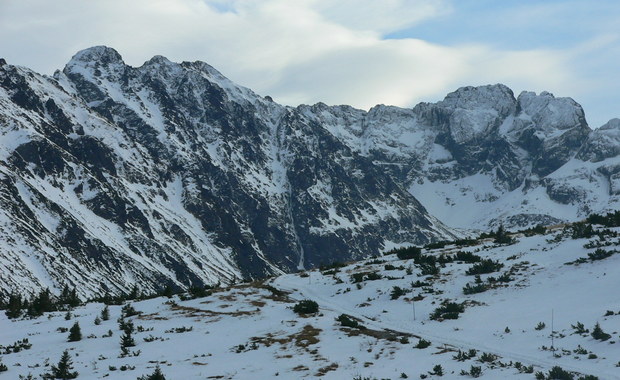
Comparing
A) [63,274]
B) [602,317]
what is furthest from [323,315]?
[63,274]

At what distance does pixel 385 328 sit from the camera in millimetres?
34906

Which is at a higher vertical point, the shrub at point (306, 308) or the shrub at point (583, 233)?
the shrub at point (583, 233)

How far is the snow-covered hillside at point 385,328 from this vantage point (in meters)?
26.3

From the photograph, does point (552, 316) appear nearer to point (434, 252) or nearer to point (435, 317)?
point (435, 317)

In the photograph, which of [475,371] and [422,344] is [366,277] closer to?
[422,344]

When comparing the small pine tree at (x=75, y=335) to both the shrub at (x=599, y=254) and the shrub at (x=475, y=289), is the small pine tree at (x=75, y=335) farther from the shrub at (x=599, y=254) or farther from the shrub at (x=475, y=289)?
the shrub at (x=599, y=254)

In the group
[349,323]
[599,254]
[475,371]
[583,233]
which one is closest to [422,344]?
[475,371]

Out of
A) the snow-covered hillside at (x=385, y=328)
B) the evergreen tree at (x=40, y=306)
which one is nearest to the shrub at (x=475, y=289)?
the snow-covered hillside at (x=385, y=328)

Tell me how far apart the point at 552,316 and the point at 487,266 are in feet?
47.5

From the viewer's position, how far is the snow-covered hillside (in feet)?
86.3

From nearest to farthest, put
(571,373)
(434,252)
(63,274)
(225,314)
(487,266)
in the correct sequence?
(571,373) < (225,314) < (487,266) < (434,252) < (63,274)

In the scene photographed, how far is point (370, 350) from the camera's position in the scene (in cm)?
2916

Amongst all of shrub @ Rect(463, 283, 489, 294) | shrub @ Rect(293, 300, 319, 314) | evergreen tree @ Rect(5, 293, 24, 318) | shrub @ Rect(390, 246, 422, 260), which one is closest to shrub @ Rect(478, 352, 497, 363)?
shrub @ Rect(463, 283, 489, 294)

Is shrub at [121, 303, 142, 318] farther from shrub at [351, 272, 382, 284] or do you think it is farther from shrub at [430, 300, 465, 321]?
shrub at [430, 300, 465, 321]
